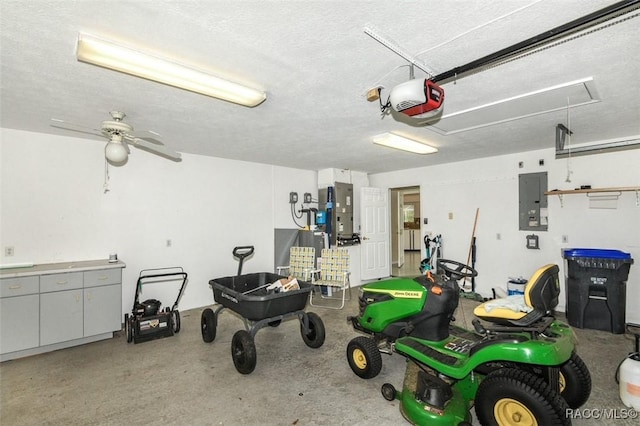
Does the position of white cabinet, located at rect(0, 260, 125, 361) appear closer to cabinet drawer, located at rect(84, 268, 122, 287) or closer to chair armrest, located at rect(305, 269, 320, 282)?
cabinet drawer, located at rect(84, 268, 122, 287)

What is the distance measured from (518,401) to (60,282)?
4486mm

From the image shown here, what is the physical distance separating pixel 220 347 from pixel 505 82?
3.95 m

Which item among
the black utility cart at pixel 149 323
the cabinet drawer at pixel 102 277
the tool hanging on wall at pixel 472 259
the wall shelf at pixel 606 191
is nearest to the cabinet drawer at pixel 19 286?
the cabinet drawer at pixel 102 277

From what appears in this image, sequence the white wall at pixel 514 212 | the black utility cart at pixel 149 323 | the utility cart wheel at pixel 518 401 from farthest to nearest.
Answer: the white wall at pixel 514 212, the black utility cart at pixel 149 323, the utility cart wheel at pixel 518 401

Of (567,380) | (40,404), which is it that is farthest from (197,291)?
(567,380)

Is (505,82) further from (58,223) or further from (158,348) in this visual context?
(58,223)

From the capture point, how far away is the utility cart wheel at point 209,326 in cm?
353

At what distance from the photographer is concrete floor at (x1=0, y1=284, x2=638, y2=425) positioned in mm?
2256

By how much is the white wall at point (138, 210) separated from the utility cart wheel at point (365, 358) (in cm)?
324

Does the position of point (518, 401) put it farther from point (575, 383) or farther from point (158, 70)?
point (158, 70)

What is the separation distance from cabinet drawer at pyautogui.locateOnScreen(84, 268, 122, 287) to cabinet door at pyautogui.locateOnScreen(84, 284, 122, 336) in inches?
2.0

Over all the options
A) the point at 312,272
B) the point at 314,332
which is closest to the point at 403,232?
the point at 312,272

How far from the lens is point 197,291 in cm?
498
